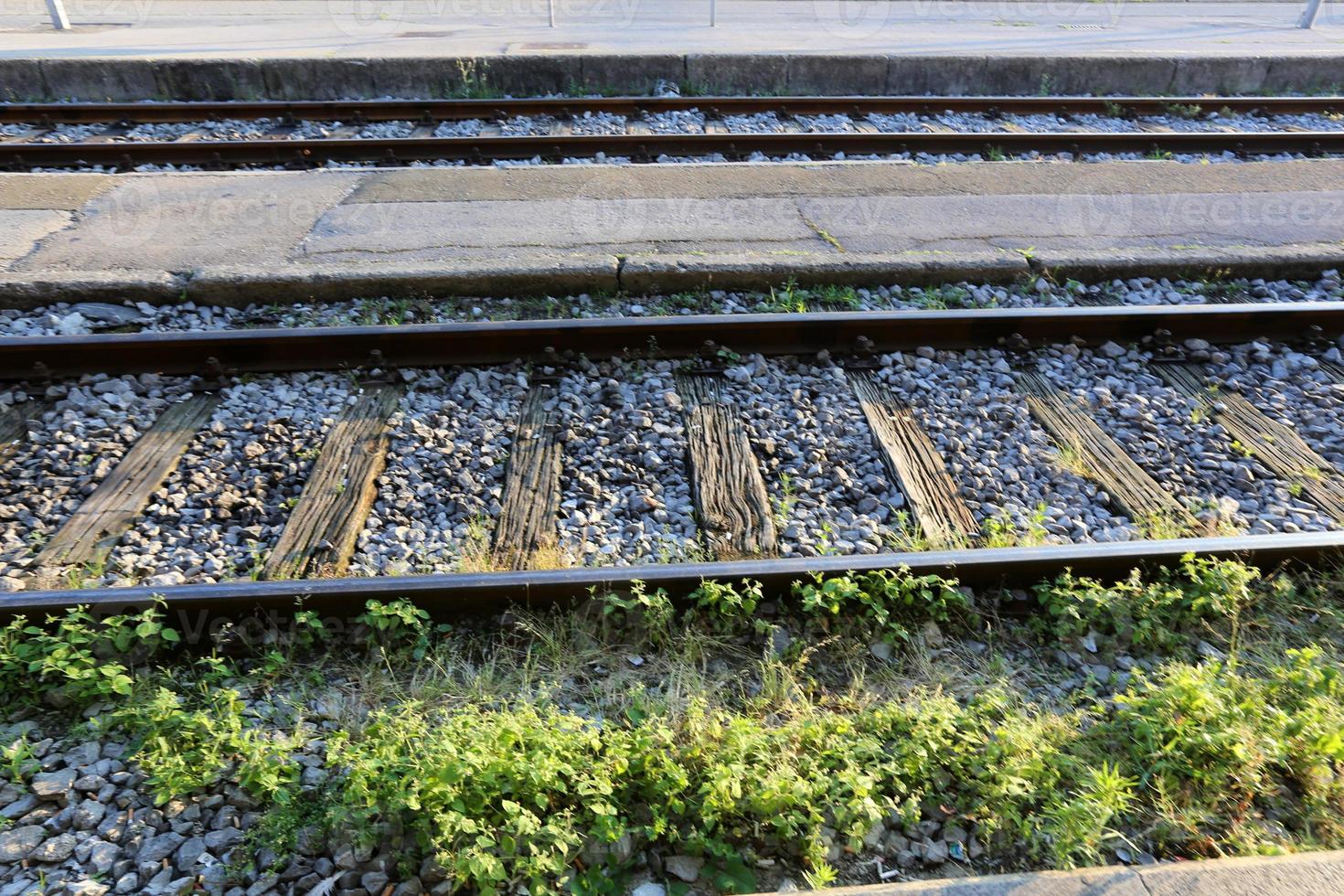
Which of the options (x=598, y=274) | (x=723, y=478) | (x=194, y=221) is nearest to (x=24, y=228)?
(x=194, y=221)

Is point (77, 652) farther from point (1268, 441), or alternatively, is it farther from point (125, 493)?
point (1268, 441)

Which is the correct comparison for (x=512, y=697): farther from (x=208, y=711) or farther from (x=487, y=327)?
(x=487, y=327)

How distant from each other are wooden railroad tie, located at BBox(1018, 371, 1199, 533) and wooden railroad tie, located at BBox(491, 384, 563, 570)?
8.08 feet

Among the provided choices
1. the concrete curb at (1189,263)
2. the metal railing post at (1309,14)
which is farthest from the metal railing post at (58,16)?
the metal railing post at (1309,14)

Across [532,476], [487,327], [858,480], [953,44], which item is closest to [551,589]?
[532,476]

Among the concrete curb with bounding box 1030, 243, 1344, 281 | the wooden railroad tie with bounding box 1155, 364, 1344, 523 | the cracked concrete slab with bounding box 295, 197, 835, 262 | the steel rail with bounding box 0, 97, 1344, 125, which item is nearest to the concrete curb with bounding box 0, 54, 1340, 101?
the steel rail with bounding box 0, 97, 1344, 125

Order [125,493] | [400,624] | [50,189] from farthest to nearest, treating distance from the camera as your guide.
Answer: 1. [50,189]
2. [125,493]
3. [400,624]

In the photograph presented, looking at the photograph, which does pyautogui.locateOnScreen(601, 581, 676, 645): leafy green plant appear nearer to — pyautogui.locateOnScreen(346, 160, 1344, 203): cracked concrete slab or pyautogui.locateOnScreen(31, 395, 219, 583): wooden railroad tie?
pyautogui.locateOnScreen(31, 395, 219, 583): wooden railroad tie

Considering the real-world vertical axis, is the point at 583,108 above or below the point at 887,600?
above

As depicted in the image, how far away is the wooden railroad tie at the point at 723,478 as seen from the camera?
366cm

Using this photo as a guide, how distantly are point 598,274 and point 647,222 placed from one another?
1139 millimetres

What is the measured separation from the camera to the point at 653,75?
10.7m

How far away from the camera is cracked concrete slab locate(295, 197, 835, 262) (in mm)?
5980

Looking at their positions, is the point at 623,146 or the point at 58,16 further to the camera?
the point at 58,16
